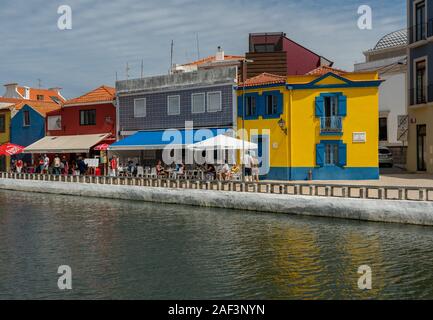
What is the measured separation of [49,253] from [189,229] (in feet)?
17.1

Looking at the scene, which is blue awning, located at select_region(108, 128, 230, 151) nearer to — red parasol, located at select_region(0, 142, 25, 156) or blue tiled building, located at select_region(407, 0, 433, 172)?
red parasol, located at select_region(0, 142, 25, 156)

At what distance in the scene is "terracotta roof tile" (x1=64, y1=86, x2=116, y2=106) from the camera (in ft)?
125

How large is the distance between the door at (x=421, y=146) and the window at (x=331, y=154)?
6290 millimetres

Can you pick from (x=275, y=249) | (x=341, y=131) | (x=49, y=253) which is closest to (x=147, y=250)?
(x=49, y=253)

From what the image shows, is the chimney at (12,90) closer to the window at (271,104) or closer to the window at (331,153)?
the window at (271,104)

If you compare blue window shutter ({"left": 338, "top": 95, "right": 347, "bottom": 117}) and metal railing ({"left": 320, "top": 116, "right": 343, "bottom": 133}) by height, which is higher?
blue window shutter ({"left": 338, "top": 95, "right": 347, "bottom": 117})

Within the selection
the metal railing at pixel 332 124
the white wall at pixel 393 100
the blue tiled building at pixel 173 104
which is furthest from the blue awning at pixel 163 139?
the white wall at pixel 393 100

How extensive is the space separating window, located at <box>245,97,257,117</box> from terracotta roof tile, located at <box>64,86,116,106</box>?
36.7ft

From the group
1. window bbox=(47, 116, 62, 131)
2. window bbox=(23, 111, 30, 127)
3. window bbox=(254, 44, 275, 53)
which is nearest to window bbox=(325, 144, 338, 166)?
window bbox=(254, 44, 275, 53)

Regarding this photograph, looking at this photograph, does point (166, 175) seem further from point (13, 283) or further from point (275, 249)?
point (13, 283)

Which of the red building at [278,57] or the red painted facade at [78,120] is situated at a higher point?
the red building at [278,57]

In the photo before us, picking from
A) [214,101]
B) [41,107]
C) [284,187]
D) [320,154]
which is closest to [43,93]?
[41,107]

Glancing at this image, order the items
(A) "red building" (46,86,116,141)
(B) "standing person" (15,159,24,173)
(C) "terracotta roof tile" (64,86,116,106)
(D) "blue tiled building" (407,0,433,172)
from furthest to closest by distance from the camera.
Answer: (B) "standing person" (15,159,24,173) → (C) "terracotta roof tile" (64,86,116,106) → (A) "red building" (46,86,116,141) → (D) "blue tiled building" (407,0,433,172)

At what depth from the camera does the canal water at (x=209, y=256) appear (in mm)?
11141
